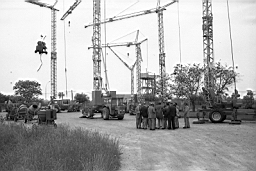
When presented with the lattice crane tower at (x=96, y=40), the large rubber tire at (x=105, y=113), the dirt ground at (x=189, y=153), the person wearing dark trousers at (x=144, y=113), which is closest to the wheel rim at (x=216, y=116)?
the person wearing dark trousers at (x=144, y=113)

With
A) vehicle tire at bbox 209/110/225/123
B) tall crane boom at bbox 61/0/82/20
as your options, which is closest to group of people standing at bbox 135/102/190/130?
vehicle tire at bbox 209/110/225/123

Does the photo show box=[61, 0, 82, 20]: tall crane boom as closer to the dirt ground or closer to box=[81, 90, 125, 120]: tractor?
box=[81, 90, 125, 120]: tractor

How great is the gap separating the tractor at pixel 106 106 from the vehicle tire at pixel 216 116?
8212 mm

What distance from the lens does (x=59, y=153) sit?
9383mm

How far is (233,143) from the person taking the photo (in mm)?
13797

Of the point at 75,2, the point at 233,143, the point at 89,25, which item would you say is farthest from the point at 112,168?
the point at 75,2

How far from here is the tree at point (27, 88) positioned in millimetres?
68488

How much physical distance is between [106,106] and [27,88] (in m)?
Result: 45.4

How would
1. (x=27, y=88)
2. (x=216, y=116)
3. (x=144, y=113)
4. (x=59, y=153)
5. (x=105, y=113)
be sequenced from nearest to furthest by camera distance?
1. (x=59, y=153)
2. (x=144, y=113)
3. (x=216, y=116)
4. (x=105, y=113)
5. (x=27, y=88)

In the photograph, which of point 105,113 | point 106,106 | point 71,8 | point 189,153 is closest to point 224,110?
point 105,113

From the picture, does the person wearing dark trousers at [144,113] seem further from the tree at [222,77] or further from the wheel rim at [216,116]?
the tree at [222,77]

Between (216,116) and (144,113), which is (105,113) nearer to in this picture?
(216,116)

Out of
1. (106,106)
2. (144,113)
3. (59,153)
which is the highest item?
(106,106)

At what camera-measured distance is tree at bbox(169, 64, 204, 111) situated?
36.2 metres
